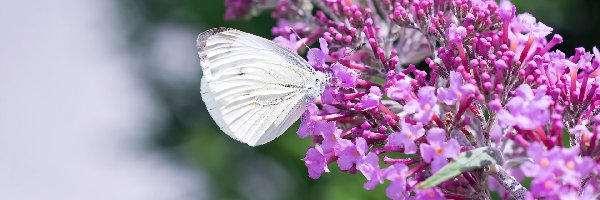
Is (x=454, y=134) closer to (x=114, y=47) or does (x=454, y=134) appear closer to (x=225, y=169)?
(x=225, y=169)

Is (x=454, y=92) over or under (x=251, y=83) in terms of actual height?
over

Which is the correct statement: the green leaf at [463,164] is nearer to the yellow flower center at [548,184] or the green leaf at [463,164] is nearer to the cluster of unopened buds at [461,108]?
the cluster of unopened buds at [461,108]

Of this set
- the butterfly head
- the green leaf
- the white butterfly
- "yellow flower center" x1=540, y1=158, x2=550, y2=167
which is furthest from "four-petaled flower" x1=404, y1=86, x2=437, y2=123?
the white butterfly

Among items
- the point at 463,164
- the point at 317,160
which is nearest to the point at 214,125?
the point at 317,160

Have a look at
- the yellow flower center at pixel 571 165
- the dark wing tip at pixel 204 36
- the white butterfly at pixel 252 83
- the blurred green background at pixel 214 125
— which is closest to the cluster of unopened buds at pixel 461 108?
the yellow flower center at pixel 571 165

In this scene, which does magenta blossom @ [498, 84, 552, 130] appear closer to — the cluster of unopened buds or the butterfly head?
the cluster of unopened buds

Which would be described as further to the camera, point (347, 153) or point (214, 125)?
point (214, 125)

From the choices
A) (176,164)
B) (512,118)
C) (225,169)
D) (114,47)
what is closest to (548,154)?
(512,118)

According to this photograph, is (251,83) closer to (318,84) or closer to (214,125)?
(318,84)
